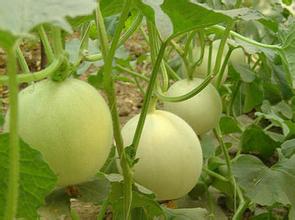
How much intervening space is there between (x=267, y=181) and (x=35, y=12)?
0.80 m

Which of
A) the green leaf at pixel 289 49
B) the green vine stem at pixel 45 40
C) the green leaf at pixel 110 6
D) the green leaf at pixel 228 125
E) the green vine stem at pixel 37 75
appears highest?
the green leaf at pixel 110 6

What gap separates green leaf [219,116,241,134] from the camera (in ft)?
5.22

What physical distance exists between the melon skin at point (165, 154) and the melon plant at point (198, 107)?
0.22 metres

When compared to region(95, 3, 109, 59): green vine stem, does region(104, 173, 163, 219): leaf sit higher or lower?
lower

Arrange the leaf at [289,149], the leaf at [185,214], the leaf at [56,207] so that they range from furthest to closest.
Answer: the leaf at [289,149]
the leaf at [185,214]
the leaf at [56,207]

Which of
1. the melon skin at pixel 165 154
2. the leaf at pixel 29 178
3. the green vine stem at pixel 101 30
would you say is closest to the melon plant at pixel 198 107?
the melon skin at pixel 165 154

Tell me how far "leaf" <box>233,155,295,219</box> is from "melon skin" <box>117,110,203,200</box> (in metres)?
0.16

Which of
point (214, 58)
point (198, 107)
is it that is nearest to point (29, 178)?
point (198, 107)

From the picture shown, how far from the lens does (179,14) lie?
0.75 meters

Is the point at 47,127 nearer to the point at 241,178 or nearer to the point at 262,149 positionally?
the point at 241,178

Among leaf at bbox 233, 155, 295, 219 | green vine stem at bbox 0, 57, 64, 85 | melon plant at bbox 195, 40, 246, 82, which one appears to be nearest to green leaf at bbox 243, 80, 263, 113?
melon plant at bbox 195, 40, 246, 82

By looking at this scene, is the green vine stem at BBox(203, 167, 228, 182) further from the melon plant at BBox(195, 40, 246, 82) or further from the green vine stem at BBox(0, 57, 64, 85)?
the green vine stem at BBox(0, 57, 64, 85)

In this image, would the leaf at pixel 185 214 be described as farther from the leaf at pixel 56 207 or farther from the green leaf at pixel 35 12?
the green leaf at pixel 35 12

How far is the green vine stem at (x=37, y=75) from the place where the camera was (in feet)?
2.15
